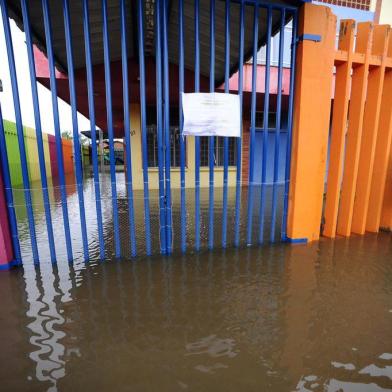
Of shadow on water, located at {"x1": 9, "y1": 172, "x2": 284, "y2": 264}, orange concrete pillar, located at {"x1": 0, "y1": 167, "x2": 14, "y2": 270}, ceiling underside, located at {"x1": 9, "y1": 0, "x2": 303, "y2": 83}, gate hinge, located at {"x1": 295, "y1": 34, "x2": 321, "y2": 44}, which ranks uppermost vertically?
ceiling underside, located at {"x1": 9, "y1": 0, "x2": 303, "y2": 83}

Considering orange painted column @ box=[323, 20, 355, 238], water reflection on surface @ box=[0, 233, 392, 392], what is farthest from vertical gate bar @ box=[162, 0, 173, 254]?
orange painted column @ box=[323, 20, 355, 238]

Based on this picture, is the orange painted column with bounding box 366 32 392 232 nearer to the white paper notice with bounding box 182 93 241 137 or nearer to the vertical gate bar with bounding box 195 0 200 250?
the white paper notice with bounding box 182 93 241 137

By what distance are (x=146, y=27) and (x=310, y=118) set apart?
130 inches

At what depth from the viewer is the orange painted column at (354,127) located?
11.9 ft

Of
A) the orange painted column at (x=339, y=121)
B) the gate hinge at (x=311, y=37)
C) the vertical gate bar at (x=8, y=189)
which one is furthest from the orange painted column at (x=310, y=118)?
the vertical gate bar at (x=8, y=189)

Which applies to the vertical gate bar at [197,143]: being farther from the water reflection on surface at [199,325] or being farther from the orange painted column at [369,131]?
the orange painted column at [369,131]

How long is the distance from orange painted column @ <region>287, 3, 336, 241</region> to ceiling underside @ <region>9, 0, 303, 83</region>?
1.57 feet

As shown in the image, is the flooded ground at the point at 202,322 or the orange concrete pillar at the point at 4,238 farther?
the orange concrete pillar at the point at 4,238

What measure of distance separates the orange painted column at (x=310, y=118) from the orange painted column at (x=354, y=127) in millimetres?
541

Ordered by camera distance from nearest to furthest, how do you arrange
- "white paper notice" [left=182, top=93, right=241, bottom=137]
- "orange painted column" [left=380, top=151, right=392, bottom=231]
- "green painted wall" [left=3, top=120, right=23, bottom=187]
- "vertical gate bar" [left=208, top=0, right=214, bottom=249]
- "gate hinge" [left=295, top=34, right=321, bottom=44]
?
"vertical gate bar" [left=208, top=0, right=214, bottom=249], "white paper notice" [left=182, top=93, right=241, bottom=137], "gate hinge" [left=295, top=34, right=321, bottom=44], "orange painted column" [left=380, top=151, right=392, bottom=231], "green painted wall" [left=3, top=120, right=23, bottom=187]

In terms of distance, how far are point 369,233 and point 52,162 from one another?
14.1 meters

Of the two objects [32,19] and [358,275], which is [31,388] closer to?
[358,275]

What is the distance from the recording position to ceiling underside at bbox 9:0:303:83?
11.2 feet

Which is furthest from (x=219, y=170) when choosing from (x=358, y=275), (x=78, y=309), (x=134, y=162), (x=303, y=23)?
Result: (x=78, y=309)
